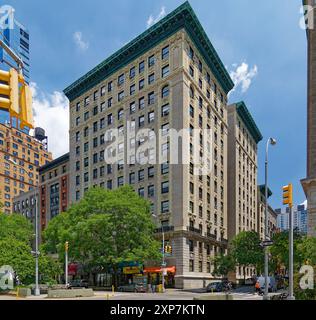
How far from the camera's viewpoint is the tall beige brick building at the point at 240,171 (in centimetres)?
7175

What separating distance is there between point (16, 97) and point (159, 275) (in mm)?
52864

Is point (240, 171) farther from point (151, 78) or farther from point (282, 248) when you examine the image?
point (282, 248)

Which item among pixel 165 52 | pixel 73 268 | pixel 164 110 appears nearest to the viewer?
pixel 164 110

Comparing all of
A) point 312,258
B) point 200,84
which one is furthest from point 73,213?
point 312,258

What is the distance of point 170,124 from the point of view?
58.0 metres

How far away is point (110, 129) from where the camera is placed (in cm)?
6750

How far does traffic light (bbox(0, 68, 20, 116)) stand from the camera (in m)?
4.84

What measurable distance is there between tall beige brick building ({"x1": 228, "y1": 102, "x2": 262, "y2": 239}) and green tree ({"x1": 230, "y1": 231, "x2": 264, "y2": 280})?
41.5ft

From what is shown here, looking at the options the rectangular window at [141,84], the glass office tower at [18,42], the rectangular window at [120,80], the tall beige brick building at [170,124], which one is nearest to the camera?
the glass office tower at [18,42]

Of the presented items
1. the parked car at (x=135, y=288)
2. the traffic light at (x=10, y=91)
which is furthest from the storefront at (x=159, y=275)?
the traffic light at (x=10, y=91)

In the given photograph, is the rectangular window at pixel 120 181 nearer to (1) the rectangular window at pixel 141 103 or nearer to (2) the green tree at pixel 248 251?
(1) the rectangular window at pixel 141 103

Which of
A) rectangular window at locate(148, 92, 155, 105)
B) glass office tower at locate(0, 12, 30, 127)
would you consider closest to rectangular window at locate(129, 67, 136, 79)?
rectangular window at locate(148, 92, 155, 105)

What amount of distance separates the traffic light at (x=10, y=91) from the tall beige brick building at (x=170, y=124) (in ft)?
166

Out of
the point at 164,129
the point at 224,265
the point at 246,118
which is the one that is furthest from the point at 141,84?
the point at 224,265
